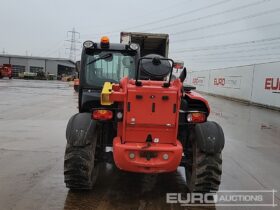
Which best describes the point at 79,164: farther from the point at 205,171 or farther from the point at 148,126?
the point at 205,171

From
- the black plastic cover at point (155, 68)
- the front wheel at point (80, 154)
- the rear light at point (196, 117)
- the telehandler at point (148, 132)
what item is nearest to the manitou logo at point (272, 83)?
the telehandler at point (148, 132)

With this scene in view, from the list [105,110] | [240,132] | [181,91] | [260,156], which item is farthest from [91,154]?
[240,132]

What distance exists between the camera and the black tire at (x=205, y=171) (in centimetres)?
513

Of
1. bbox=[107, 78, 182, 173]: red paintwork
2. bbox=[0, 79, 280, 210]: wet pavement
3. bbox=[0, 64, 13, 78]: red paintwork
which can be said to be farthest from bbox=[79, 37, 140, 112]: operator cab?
bbox=[0, 64, 13, 78]: red paintwork

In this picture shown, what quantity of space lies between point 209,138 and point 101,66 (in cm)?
262

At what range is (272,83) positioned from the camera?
24.0 m

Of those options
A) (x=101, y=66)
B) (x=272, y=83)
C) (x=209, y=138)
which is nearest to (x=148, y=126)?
(x=209, y=138)

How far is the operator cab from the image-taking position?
21.8 feet

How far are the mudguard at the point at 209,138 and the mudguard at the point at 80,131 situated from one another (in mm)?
1436

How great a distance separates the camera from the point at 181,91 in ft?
16.2

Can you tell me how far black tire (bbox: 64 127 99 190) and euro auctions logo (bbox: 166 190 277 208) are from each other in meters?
1.17

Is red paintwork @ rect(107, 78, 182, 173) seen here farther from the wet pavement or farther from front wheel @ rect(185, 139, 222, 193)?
the wet pavement

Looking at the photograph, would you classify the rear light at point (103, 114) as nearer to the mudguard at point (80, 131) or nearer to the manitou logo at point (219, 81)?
the mudguard at point (80, 131)

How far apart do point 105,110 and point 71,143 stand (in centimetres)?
65
